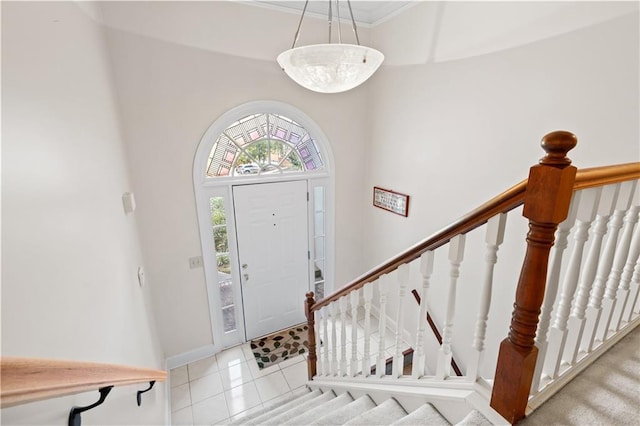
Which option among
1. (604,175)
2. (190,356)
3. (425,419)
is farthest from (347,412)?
(190,356)

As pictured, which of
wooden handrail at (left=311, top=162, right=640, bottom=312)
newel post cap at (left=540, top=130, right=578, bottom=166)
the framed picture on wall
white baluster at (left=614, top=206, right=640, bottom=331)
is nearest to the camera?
newel post cap at (left=540, top=130, right=578, bottom=166)

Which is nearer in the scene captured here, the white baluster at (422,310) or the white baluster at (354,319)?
the white baluster at (422,310)

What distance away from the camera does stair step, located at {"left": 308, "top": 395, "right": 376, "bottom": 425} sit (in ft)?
5.14

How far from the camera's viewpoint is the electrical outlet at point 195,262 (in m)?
3.01

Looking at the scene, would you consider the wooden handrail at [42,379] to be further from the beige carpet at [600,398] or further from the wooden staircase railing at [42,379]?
the beige carpet at [600,398]

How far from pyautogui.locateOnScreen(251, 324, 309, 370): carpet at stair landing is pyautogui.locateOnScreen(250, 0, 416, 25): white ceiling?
11.5 feet

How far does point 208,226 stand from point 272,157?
1.01m

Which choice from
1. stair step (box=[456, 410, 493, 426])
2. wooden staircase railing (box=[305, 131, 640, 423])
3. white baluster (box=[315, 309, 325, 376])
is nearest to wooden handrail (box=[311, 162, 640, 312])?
wooden staircase railing (box=[305, 131, 640, 423])

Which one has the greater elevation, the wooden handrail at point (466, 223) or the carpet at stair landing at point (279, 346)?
the wooden handrail at point (466, 223)

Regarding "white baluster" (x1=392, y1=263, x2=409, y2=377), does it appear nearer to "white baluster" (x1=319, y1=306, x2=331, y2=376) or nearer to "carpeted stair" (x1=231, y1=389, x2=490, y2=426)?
"carpeted stair" (x1=231, y1=389, x2=490, y2=426)

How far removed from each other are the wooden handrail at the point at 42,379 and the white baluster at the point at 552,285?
125 centimetres

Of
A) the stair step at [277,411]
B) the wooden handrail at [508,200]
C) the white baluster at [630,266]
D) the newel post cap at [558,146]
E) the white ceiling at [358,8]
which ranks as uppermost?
the white ceiling at [358,8]

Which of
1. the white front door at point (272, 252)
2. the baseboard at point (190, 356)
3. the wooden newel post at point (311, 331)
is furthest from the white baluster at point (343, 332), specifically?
the baseboard at point (190, 356)

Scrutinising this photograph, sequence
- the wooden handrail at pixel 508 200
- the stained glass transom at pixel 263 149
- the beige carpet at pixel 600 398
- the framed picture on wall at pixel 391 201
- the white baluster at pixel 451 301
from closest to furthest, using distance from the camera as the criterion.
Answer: the wooden handrail at pixel 508 200 < the beige carpet at pixel 600 398 < the white baluster at pixel 451 301 < the stained glass transom at pixel 263 149 < the framed picture on wall at pixel 391 201
